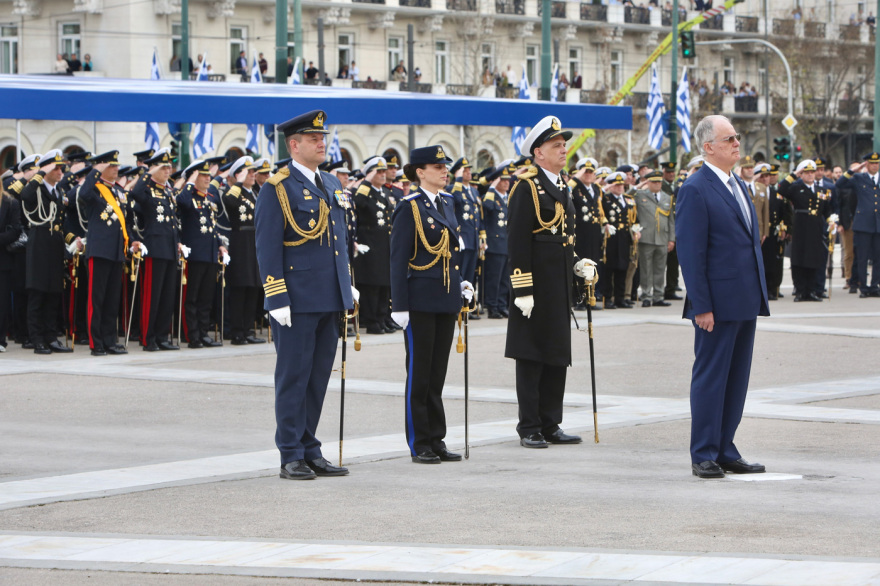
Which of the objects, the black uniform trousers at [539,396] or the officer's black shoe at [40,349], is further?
the officer's black shoe at [40,349]

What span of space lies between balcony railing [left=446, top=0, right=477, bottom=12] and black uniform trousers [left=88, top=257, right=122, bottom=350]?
46360mm

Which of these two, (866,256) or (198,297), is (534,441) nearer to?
(198,297)

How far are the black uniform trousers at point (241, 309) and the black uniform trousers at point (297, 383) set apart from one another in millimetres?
8776

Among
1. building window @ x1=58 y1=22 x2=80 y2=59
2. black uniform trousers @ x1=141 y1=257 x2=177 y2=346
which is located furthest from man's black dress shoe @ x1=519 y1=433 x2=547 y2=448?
building window @ x1=58 y1=22 x2=80 y2=59

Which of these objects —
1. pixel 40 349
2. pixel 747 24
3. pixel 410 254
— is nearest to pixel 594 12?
pixel 747 24

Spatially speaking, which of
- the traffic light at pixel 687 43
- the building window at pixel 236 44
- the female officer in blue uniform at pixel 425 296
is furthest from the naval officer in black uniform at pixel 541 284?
the building window at pixel 236 44

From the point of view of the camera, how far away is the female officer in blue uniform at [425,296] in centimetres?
950

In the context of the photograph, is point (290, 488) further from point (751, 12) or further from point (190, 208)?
point (751, 12)

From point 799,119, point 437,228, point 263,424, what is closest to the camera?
point 437,228

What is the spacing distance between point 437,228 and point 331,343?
1.14 meters

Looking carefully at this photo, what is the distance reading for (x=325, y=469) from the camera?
352 inches

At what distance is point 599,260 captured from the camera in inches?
856

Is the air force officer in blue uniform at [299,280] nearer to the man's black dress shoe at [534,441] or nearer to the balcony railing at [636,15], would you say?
the man's black dress shoe at [534,441]

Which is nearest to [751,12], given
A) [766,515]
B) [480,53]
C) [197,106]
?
[480,53]
